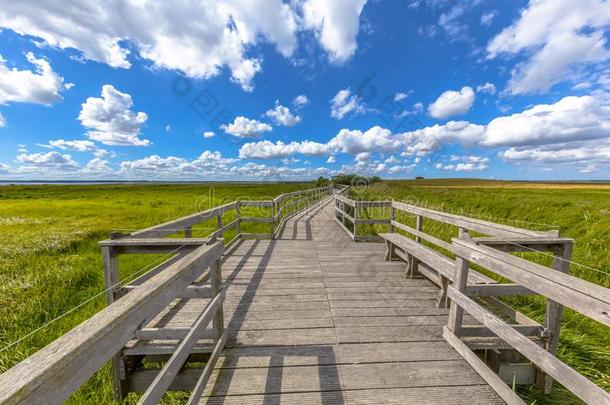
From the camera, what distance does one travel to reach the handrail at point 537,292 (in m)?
1.46

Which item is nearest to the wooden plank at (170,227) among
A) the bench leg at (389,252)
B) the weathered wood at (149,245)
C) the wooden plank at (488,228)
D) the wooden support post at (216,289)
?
the weathered wood at (149,245)

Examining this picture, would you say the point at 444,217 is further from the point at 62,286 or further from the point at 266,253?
the point at 62,286

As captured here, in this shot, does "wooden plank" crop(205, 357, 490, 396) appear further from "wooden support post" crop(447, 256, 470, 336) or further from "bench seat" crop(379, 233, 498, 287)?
"bench seat" crop(379, 233, 498, 287)

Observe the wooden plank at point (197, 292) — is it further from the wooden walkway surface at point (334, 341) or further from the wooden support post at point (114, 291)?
the wooden walkway surface at point (334, 341)

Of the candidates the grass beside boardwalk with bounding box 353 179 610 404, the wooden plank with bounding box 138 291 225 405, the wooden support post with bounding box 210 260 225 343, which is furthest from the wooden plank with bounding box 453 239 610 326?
the wooden support post with bounding box 210 260 225 343

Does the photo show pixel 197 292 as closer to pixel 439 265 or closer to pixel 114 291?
pixel 114 291

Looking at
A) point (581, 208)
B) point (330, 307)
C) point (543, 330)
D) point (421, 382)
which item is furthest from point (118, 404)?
point (581, 208)

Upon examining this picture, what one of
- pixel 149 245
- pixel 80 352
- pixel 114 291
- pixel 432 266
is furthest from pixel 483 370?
pixel 114 291

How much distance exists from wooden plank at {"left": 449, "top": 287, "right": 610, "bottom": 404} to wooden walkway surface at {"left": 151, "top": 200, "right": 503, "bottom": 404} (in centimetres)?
54

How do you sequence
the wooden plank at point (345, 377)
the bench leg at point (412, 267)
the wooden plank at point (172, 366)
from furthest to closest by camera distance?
the bench leg at point (412, 267) → the wooden plank at point (345, 377) → the wooden plank at point (172, 366)

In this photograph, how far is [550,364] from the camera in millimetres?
1671

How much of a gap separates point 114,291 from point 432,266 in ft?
12.1

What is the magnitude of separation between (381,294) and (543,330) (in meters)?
1.77

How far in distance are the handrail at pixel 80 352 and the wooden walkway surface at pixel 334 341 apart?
1193mm
